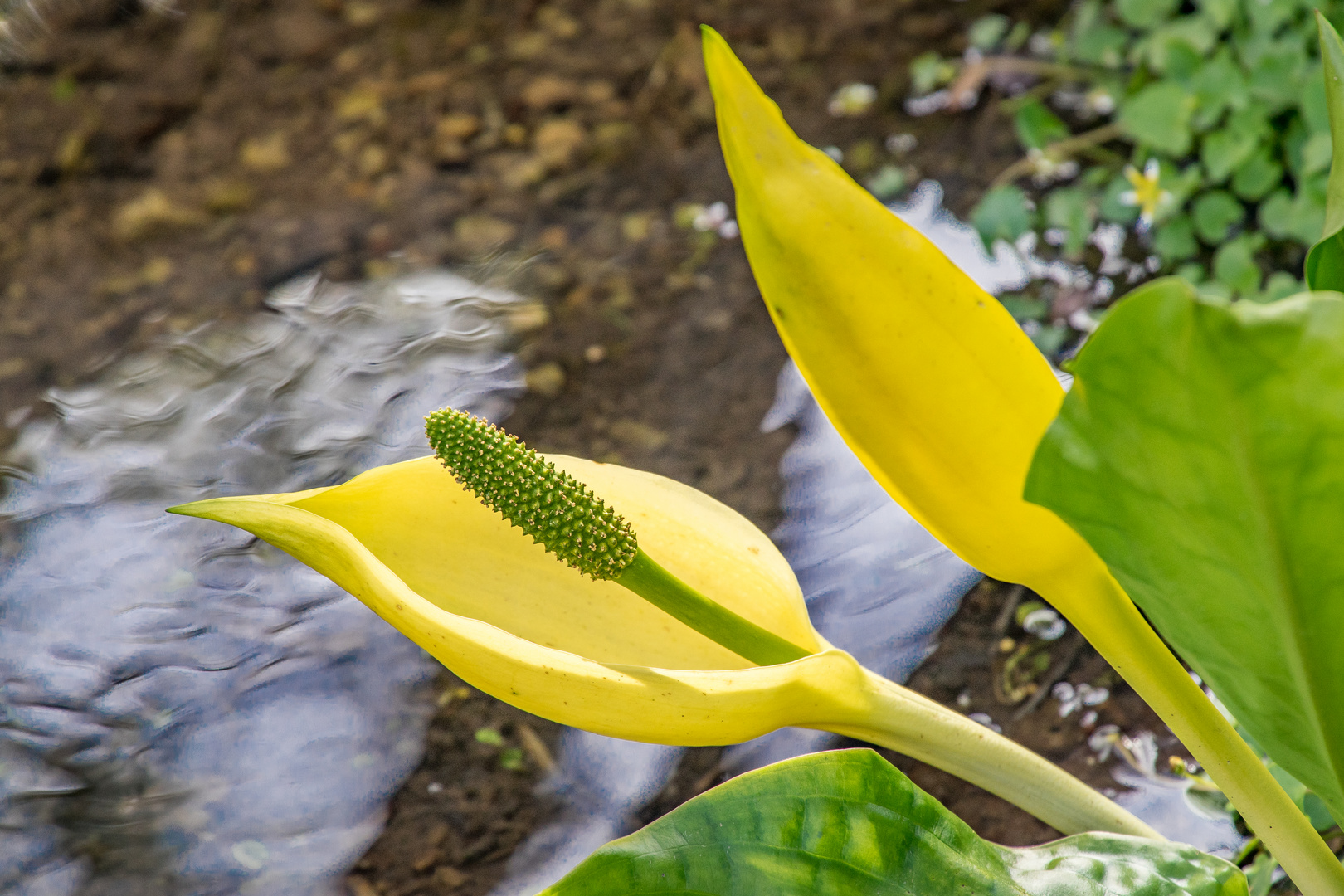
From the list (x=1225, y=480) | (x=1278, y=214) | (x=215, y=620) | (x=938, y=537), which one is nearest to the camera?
(x=1225, y=480)

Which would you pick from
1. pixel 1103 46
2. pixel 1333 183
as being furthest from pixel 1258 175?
pixel 1333 183

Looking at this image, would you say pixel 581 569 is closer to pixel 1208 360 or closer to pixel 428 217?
pixel 1208 360

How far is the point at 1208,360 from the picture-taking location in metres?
0.26

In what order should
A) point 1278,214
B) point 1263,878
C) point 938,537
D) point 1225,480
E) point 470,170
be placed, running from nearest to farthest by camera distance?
point 1225,480, point 938,537, point 1263,878, point 1278,214, point 470,170

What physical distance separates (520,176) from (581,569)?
0.83 m

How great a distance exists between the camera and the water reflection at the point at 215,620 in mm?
659

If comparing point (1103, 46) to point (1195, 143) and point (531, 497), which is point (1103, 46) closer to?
point (1195, 143)

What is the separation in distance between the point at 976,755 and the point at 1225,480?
0.21 metres

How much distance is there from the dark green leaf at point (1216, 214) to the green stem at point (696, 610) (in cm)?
72

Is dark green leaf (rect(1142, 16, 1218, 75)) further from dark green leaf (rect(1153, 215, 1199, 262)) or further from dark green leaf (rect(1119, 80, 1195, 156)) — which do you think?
dark green leaf (rect(1153, 215, 1199, 262))

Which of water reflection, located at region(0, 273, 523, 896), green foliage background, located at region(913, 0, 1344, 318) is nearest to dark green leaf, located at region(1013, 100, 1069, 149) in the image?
green foliage background, located at region(913, 0, 1344, 318)

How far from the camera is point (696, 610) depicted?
40 cm

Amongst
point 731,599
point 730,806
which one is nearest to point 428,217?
point 731,599

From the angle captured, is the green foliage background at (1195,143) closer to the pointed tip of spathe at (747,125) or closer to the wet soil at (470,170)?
the wet soil at (470,170)
